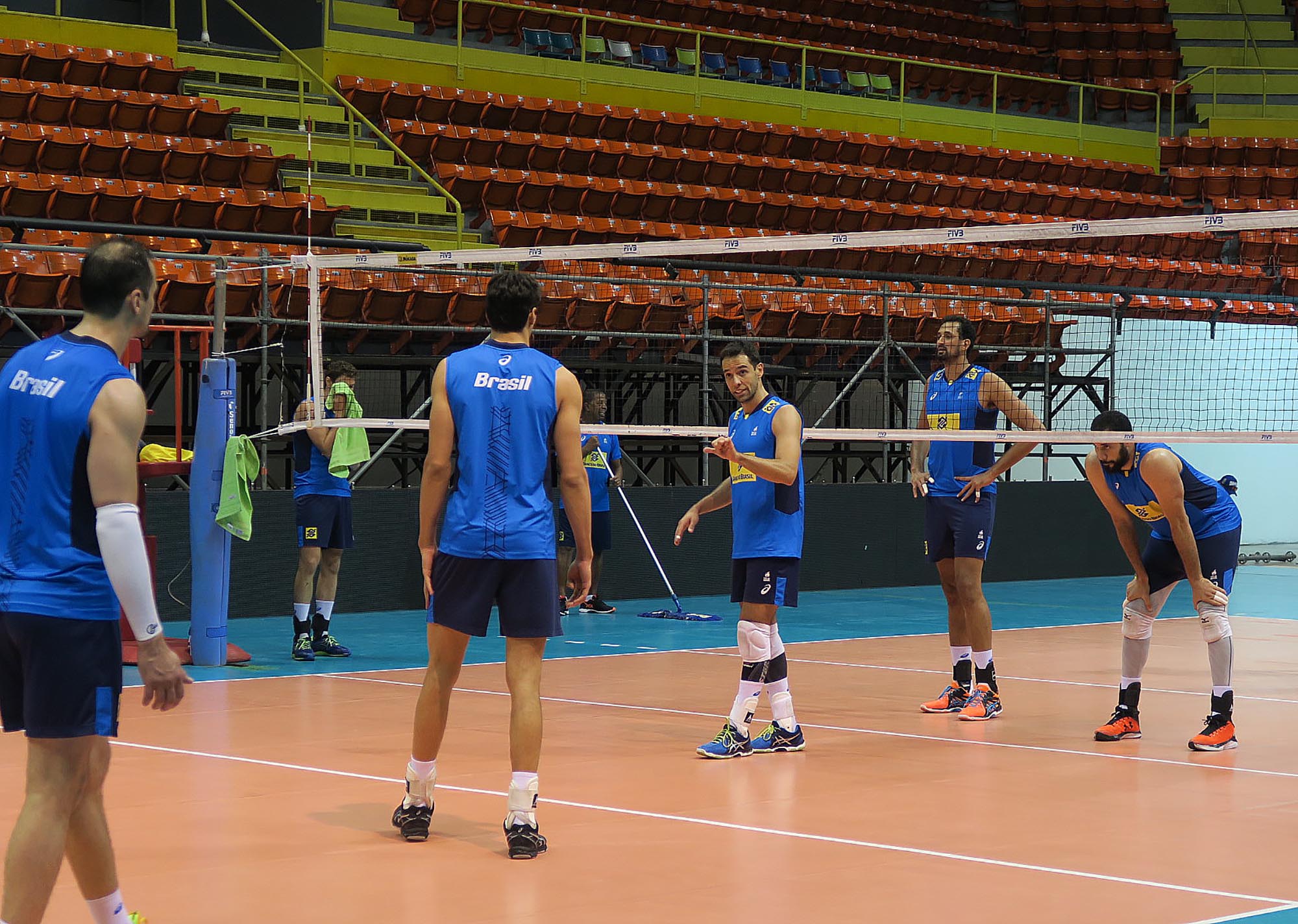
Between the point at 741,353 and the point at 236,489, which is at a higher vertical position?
the point at 741,353

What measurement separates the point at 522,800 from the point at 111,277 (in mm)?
2468

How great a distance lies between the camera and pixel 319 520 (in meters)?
11.3

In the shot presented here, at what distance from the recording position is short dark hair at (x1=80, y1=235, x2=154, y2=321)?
4.01 m

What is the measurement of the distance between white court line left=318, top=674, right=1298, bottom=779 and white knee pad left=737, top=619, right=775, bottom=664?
1011 millimetres

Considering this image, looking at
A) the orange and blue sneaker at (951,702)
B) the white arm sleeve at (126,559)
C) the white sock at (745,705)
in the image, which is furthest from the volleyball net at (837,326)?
the white arm sleeve at (126,559)

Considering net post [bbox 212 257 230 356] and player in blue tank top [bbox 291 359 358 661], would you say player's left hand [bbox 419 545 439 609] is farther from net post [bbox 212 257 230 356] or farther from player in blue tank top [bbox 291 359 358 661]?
net post [bbox 212 257 230 356]

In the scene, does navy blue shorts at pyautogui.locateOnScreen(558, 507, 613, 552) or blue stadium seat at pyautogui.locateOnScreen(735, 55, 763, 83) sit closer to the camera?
navy blue shorts at pyautogui.locateOnScreen(558, 507, 613, 552)

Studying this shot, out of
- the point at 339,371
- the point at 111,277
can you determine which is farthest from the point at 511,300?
the point at 339,371

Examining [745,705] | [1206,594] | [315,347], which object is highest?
[315,347]

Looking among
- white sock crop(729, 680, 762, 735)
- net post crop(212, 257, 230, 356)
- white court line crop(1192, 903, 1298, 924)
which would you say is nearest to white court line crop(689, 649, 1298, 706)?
white sock crop(729, 680, 762, 735)

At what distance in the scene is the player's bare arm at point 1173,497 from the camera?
7.79 m

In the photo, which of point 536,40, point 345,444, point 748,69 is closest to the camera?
point 345,444

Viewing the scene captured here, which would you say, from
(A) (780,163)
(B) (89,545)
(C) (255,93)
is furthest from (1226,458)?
(B) (89,545)

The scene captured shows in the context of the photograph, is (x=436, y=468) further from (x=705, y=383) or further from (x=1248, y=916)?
(x=705, y=383)
